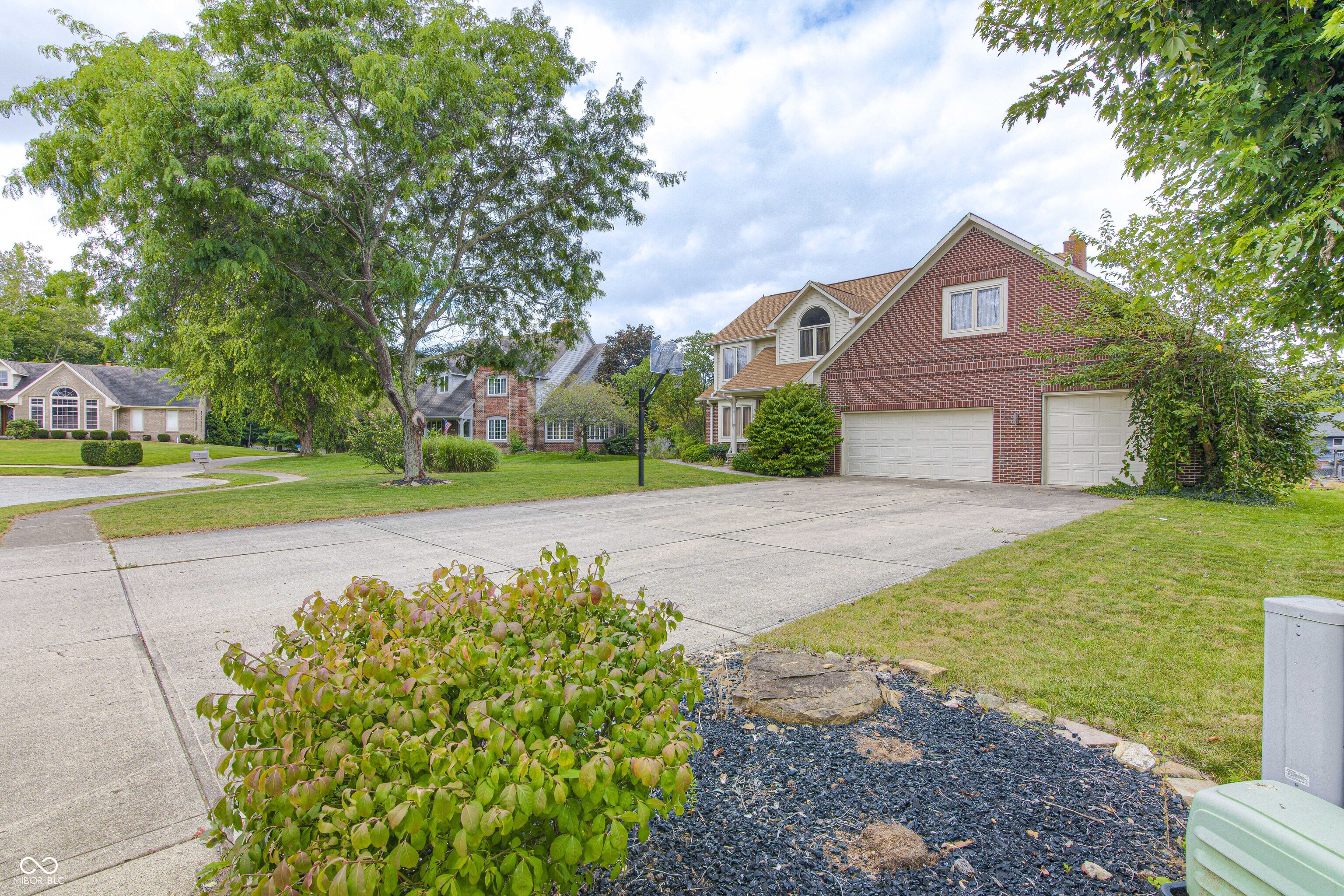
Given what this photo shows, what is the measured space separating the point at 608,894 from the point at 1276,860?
1672mm

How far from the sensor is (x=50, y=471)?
21453 mm

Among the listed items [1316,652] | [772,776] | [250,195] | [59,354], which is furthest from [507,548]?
[59,354]

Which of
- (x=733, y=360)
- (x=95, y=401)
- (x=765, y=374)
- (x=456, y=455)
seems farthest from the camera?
(x=95, y=401)

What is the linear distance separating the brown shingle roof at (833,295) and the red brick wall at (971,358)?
262cm

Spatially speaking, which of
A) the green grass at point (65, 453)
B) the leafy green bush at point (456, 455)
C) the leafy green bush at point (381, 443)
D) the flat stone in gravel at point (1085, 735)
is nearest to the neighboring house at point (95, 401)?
the green grass at point (65, 453)

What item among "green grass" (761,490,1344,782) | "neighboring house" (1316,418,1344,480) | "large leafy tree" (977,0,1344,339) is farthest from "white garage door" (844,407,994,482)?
"neighboring house" (1316,418,1344,480)

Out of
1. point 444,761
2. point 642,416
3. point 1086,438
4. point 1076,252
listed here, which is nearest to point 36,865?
point 444,761

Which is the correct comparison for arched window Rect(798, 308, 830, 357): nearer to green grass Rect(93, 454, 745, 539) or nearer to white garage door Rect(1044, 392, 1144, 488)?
green grass Rect(93, 454, 745, 539)

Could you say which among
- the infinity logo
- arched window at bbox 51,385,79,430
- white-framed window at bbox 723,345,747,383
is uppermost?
white-framed window at bbox 723,345,747,383

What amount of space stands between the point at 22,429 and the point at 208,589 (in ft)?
153

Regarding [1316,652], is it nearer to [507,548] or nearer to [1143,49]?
[1143,49]

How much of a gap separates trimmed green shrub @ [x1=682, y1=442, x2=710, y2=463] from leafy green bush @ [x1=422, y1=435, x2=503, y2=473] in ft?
27.6

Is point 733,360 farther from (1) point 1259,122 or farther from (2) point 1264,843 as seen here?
(2) point 1264,843

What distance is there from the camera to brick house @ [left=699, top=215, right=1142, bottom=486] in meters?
14.5
